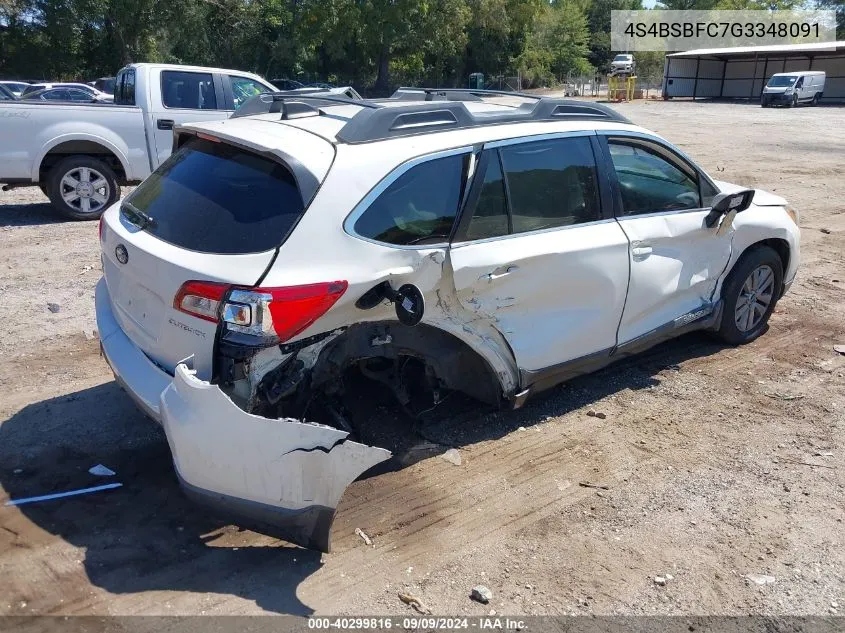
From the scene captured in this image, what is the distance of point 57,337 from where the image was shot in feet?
18.7

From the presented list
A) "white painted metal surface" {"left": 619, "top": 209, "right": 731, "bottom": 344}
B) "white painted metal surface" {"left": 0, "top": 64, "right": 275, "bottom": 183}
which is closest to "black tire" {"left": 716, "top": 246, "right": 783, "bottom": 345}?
"white painted metal surface" {"left": 619, "top": 209, "right": 731, "bottom": 344}

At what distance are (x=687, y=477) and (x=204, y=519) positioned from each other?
2489 millimetres

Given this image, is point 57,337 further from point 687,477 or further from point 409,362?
point 687,477

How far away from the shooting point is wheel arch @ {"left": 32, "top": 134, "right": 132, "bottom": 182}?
932cm

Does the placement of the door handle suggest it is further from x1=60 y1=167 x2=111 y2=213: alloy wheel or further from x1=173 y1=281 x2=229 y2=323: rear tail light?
x1=60 y1=167 x2=111 y2=213: alloy wheel

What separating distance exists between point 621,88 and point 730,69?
9763 mm

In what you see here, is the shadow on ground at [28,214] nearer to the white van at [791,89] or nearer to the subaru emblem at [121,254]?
the subaru emblem at [121,254]

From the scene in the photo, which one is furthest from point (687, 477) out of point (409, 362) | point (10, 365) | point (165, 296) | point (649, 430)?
point (10, 365)

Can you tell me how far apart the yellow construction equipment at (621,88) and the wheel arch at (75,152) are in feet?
147

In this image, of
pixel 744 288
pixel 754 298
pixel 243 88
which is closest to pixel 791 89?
pixel 243 88

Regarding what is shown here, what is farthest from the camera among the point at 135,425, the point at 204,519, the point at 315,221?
the point at 135,425

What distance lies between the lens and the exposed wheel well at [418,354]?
3590mm

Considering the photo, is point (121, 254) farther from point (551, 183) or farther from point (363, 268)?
point (551, 183)

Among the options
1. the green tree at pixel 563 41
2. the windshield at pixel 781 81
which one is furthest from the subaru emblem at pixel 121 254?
the green tree at pixel 563 41
